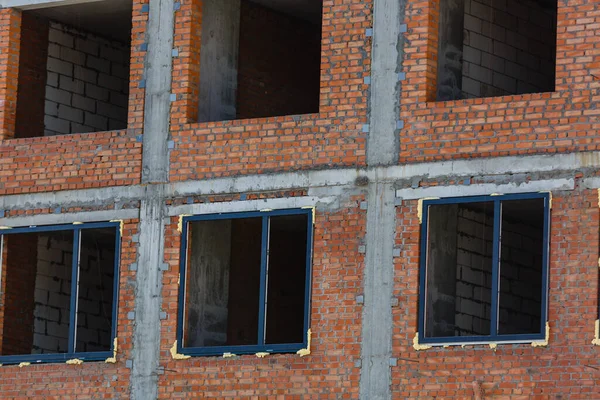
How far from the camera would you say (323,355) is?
25.1m

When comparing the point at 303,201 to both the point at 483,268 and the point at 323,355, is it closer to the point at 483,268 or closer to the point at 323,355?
the point at 323,355

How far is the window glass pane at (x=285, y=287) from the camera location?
29.5 meters

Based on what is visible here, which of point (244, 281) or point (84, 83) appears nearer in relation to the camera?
point (244, 281)

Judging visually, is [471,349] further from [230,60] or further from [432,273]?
[230,60]

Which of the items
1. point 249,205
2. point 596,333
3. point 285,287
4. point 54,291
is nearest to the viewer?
point 596,333

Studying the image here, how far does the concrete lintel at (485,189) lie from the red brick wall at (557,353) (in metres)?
0.15

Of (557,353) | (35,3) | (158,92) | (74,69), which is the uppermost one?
(35,3)

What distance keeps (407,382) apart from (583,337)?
242 cm

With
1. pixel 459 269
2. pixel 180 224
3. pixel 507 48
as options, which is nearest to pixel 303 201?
pixel 180 224

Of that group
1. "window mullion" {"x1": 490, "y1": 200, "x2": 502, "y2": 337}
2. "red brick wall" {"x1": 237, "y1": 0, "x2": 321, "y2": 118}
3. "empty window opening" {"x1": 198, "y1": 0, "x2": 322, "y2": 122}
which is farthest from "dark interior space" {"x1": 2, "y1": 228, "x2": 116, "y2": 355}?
"window mullion" {"x1": 490, "y1": 200, "x2": 502, "y2": 337}

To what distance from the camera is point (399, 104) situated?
998 inches

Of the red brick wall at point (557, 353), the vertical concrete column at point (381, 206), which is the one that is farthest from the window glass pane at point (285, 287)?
the red brick wall at point (557, 353)

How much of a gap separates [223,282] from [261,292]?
5.26 feet

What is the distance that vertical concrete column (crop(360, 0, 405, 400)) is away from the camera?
24719 millimetres
